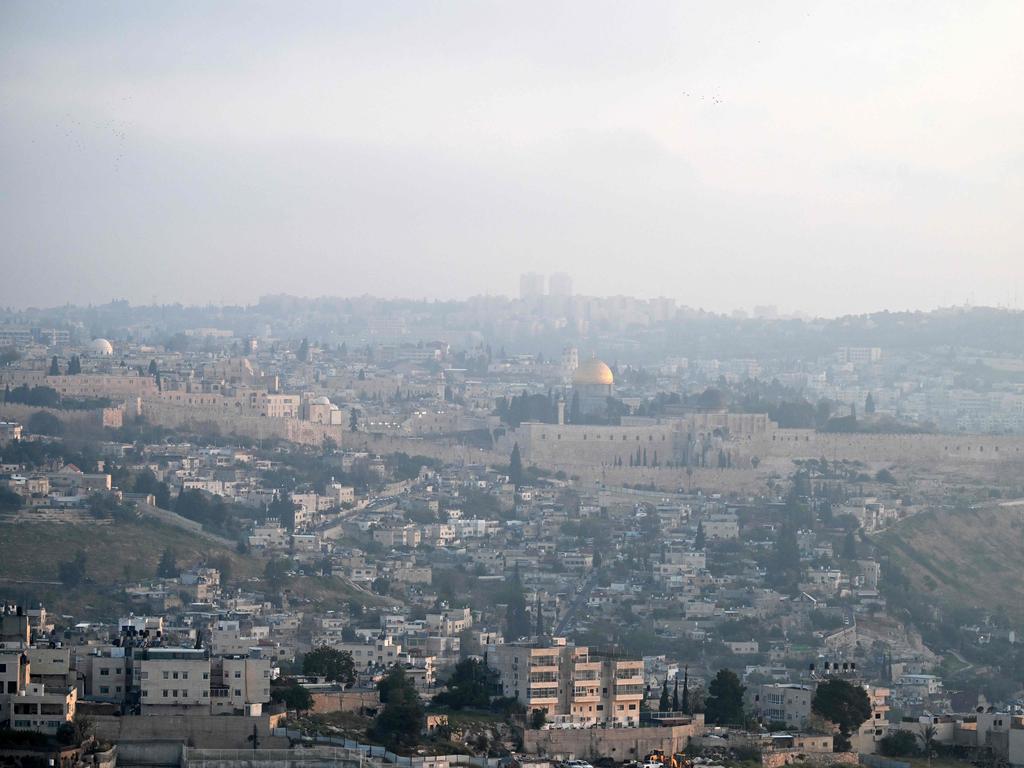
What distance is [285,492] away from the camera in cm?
6103

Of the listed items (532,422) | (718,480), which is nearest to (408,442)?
(532,422)

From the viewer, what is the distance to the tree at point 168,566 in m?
48.7

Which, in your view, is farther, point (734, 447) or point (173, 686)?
point (734, 447)

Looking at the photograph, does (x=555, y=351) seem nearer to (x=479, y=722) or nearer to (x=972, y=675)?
(x=972, y=675)

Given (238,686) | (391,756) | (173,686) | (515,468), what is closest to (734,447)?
(515,468)

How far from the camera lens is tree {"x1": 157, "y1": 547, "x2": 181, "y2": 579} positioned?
48706 mm

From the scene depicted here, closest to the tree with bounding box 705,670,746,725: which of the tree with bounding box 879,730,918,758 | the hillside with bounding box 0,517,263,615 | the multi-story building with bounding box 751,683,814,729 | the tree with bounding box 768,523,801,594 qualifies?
the multi-story building with bounding box 751,683,814,729

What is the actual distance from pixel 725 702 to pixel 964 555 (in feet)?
98.2

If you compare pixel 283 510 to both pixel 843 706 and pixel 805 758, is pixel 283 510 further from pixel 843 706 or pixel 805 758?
pixel 805 758

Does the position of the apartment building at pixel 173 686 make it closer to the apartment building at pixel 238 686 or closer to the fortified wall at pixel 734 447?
the apartment building at pixel 238 686

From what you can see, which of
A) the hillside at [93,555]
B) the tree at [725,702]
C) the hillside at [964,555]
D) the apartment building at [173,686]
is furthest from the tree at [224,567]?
the apartment building at [173,686]

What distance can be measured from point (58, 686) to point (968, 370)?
81.1 meters

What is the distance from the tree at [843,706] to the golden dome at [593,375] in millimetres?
49220

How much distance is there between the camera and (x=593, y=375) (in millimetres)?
82000
